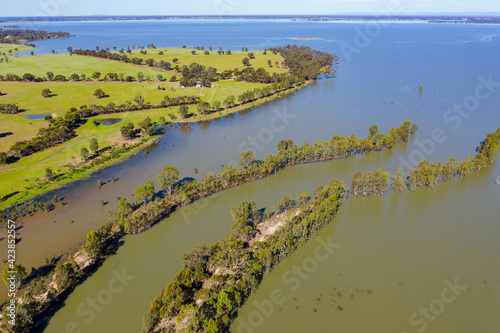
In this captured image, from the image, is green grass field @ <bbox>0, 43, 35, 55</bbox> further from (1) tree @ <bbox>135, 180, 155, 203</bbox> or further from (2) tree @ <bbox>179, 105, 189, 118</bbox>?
(1) tree @ <bbox>135, 180, 155, 203</bbox>

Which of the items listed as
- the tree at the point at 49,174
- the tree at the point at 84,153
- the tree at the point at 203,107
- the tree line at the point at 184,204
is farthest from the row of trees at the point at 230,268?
the tree at the point at 203,107

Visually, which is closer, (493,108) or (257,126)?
(257,126)

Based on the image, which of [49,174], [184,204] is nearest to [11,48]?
[49,174]

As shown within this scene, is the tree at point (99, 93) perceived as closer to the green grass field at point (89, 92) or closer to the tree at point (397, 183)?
the green grass field at point (89, 92)

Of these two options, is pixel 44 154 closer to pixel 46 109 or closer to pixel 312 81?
pixel 46 109

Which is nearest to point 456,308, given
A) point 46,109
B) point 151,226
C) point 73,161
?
point 151,226

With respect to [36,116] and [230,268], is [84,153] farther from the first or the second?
[230,268]

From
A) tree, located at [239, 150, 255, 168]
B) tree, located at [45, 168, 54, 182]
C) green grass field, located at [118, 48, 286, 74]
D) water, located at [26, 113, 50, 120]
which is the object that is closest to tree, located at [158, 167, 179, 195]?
tree, located at [239, 150, 255, 168]
